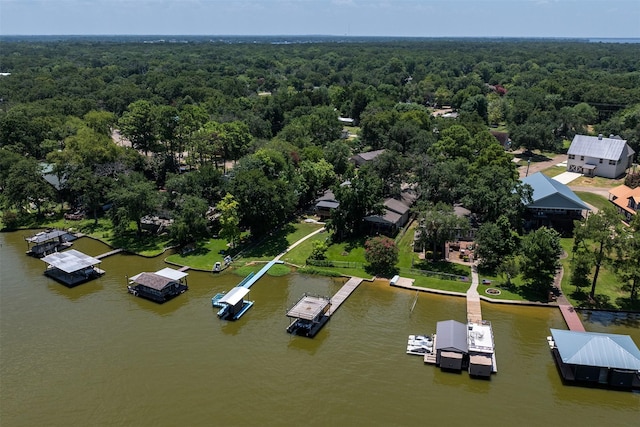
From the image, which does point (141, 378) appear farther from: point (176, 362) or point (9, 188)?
point (9, 188)

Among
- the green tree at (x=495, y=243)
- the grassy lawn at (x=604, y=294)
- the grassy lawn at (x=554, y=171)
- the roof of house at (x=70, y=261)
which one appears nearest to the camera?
the grassy lawn at (x=604, y=294)

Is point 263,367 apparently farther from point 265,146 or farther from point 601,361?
point 265,146

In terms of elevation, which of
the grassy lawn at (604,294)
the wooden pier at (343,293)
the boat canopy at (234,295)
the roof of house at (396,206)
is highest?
the roof of house at (396,206)

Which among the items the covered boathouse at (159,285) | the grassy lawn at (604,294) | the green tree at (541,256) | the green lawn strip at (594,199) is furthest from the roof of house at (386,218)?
the green lawn strip at (594,199)

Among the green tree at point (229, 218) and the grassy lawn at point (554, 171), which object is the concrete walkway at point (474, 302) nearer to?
the green tree at point (229, 218)

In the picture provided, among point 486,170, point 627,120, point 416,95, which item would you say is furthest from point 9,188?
point 416,95
